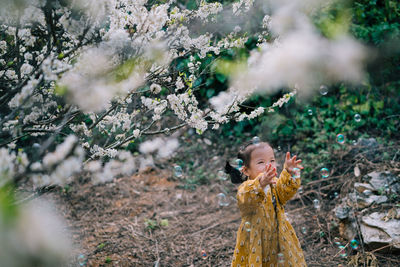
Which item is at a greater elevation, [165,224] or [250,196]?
[165,224]

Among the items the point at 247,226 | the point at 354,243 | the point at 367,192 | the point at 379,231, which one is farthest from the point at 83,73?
the point at 367,192

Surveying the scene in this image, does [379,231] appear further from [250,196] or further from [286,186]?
[250,196]

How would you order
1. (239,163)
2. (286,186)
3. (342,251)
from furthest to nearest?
(342,251)
(239,163)
(286,186)

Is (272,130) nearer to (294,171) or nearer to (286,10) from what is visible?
(286,10)

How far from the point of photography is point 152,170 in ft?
17.5

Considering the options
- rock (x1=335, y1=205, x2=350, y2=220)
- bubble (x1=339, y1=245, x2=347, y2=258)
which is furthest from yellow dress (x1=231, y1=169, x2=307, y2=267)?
rock (x1=335, y1=205, x2=350, y2=220)

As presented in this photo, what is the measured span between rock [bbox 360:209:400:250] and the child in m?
1.07

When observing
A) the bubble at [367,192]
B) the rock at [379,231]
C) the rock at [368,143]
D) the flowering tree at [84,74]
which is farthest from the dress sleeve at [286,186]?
the rock at [368,143]

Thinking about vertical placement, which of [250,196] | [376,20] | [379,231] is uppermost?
[376,20]

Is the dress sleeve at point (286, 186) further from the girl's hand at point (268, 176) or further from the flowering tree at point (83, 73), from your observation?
the flowering tree at point (83, 73)

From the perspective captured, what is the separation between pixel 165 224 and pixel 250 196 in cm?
200

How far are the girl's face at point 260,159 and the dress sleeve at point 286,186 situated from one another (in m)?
0.12

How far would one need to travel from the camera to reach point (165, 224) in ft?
13.2

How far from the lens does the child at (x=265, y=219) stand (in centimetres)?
229
